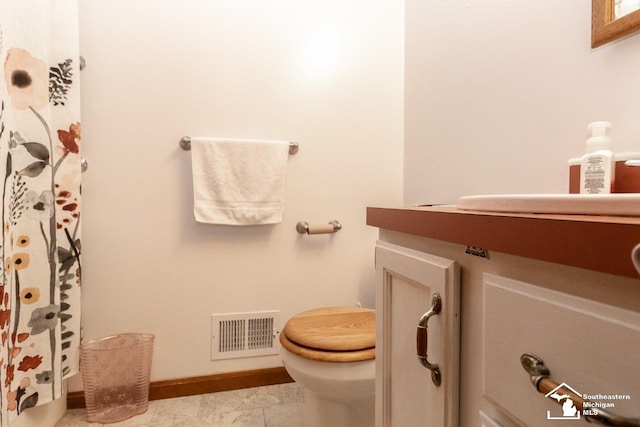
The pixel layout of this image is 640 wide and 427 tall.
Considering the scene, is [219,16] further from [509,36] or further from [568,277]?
[568,277]

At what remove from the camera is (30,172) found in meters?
1.13

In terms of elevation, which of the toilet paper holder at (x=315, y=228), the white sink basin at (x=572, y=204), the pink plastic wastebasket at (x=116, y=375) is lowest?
the pink plastic wastebasket at (x=116, y=375)

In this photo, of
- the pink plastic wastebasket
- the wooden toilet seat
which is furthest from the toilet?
the pink plastic wastebasket

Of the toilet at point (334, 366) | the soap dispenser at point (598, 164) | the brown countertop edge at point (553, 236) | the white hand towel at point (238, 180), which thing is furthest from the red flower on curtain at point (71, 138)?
the soap dispenser at point (598, 164)

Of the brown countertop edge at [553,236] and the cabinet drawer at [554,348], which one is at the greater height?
the brown countertop edge at [553,236]

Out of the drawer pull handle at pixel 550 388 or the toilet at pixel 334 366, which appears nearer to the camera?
the drawer pull handle at pixel 550 388

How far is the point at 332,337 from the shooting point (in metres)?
1.03

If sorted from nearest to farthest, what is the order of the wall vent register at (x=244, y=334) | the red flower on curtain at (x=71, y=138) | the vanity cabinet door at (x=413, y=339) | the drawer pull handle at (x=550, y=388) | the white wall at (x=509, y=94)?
the drawer pull handle at (x=550, y=388) < the vanity cabinet door at (x=413, y=339) < the white wall at (x=509, y=94) < the red flower on curtain at (x=71, y=138) < the wall vent register at (x=244, y=334)

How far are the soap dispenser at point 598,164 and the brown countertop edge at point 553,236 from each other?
37cm

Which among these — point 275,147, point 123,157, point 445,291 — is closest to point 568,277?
point 445,291

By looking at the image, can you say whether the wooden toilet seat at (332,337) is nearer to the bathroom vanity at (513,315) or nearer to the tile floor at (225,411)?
the bathroom vanity at (513,315)

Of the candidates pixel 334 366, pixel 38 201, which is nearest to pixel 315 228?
pixel 334 366

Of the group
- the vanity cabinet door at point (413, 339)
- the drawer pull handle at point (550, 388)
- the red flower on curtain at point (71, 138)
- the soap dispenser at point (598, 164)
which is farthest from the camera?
the red flower on curtain at point (71, 138)

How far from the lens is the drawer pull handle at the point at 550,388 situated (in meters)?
0.28
